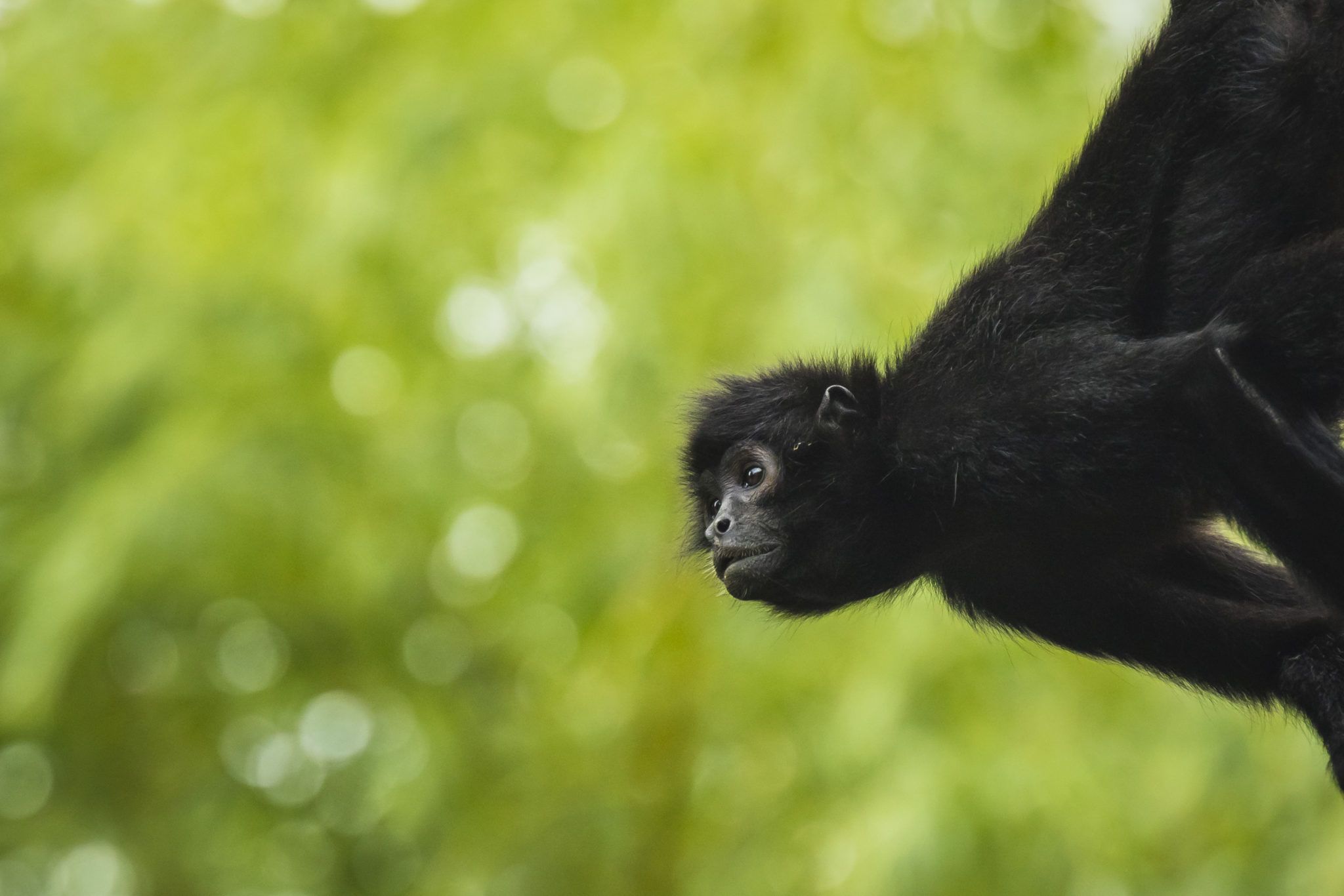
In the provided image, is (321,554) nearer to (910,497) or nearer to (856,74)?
(856,74)

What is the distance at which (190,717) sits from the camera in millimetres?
9367

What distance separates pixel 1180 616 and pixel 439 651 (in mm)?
5946

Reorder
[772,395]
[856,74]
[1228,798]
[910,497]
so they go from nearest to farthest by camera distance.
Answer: [910,497], [772,395], [1228,798], [856,74]

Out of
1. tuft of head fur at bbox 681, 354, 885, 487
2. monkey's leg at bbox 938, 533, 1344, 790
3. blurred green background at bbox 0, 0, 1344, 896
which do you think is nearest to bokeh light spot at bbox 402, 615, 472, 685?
blurred green background at bbox 0, 0, 1344, 896

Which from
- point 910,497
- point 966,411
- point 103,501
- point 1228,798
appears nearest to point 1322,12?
point 966,411

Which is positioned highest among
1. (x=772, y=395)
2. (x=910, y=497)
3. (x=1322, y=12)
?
(x=1322, y=12)

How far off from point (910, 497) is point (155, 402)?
4.66m

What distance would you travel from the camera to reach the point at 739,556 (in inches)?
147

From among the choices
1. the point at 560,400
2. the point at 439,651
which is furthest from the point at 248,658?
the point at 560,400

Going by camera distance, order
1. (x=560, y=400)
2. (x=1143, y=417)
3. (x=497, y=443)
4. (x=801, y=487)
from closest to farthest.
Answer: (x=1143, y=417) < (x=801, y=487) < (x=560, y=400) < (x=497, y=443)

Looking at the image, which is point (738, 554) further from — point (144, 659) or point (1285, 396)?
point (144, 659)

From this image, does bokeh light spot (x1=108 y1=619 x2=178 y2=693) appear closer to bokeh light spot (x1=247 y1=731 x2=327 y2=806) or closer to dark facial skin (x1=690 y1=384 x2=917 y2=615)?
bokeh light spot (x1=247 y1=731 x2=327 y2=806)

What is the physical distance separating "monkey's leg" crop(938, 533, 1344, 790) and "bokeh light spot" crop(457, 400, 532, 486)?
433 cm

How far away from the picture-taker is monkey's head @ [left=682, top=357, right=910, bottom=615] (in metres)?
3.55
